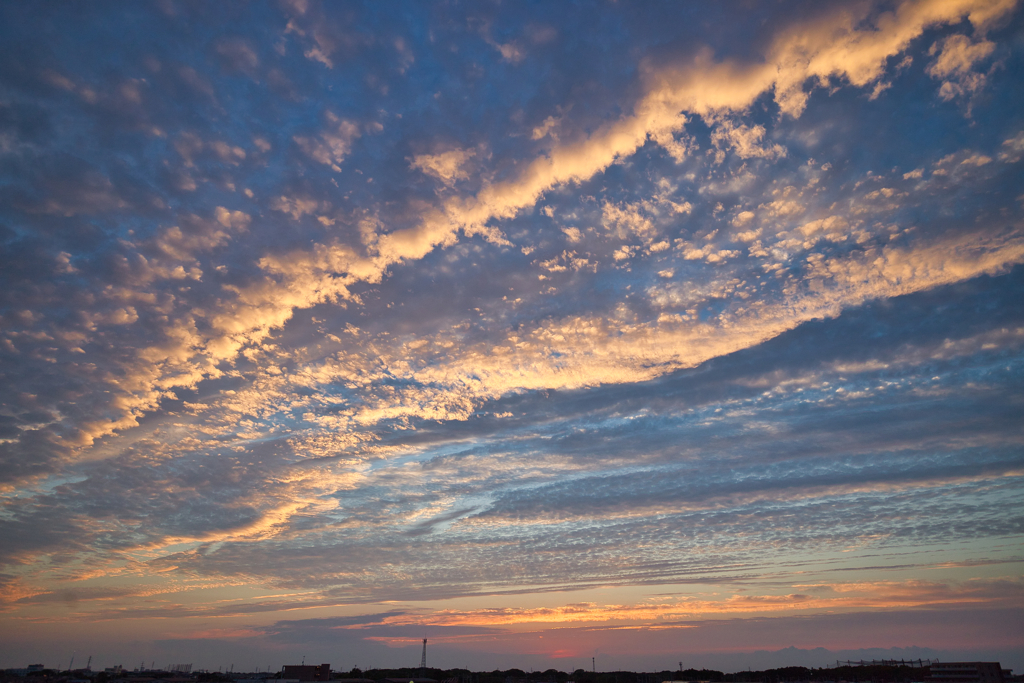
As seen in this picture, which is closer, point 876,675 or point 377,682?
point 377,682

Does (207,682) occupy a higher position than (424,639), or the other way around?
(424,639)

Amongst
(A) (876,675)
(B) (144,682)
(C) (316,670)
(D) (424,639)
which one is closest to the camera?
(B) (144,682)

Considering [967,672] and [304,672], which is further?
[967,672]

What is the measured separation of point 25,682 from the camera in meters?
162

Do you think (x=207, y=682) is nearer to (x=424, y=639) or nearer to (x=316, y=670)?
(x=316, y=670)

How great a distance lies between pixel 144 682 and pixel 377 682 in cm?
6461

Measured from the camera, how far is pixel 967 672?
16575cm

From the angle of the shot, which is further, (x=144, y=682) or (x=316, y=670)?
(x=316, y=670)

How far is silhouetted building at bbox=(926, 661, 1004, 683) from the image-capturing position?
16075cm

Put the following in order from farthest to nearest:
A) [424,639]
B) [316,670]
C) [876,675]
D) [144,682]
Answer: [876,675]
[424,639]
[316,670]
[144,682]

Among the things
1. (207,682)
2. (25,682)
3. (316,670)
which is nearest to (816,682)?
(316,670)

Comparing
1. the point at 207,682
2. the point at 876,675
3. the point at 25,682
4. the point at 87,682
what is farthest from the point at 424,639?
the point at 876,675

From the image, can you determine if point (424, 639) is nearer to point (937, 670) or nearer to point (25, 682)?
point (25, 682)

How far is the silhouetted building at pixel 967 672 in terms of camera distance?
161 metres
